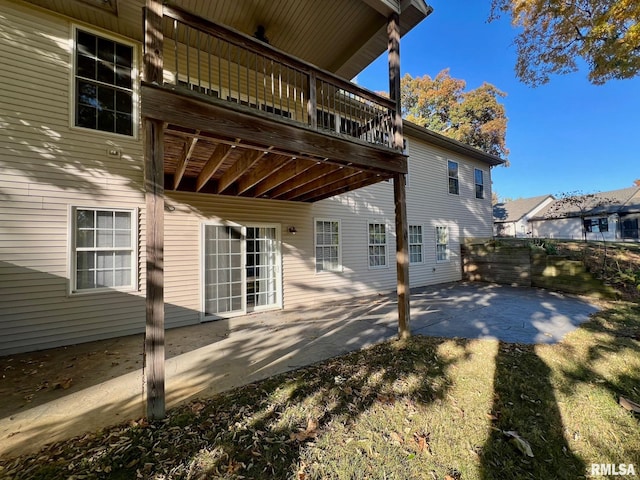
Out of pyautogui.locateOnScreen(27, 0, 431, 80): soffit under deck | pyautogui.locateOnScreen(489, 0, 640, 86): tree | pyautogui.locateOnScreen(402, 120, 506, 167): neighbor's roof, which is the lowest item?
pyautogui.locateOnScreen(402, 120, 506, 167): neighbor's roof

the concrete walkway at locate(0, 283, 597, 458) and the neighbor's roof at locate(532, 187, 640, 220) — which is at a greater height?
the neighbor's roof at locate(532, 187, 640, 220)

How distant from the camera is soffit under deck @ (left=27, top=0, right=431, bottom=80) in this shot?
4.34m

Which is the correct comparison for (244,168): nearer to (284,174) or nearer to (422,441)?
(284,174)

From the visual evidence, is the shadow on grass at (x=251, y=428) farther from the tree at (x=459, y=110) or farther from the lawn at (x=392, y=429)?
the tree at (x=459, y=110)

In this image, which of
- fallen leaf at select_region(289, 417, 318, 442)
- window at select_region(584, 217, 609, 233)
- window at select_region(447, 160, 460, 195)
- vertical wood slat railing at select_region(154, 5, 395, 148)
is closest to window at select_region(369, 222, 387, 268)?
vertical wood slat railing at select_region(154, 5, 395, 148)

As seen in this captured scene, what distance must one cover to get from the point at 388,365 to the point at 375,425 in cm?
118

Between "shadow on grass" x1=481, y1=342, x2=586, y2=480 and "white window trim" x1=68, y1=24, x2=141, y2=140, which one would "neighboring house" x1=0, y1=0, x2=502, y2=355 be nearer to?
"white window trim" x1=68, y1=24, x2=141, y2=140

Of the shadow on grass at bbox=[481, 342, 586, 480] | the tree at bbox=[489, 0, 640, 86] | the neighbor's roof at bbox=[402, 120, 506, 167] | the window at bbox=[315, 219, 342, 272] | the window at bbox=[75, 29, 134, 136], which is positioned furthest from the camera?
the neighbor's roof at bbox=[402, 120, 506, 167]

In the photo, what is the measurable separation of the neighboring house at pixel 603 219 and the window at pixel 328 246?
59.4 feet

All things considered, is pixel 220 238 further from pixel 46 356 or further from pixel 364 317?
pixel 364 317

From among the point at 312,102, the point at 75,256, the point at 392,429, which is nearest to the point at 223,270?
the point at 75,256

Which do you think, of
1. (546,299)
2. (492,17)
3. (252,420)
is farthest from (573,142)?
(252,420)

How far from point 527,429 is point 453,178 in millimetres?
10571

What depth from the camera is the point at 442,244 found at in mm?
10539
